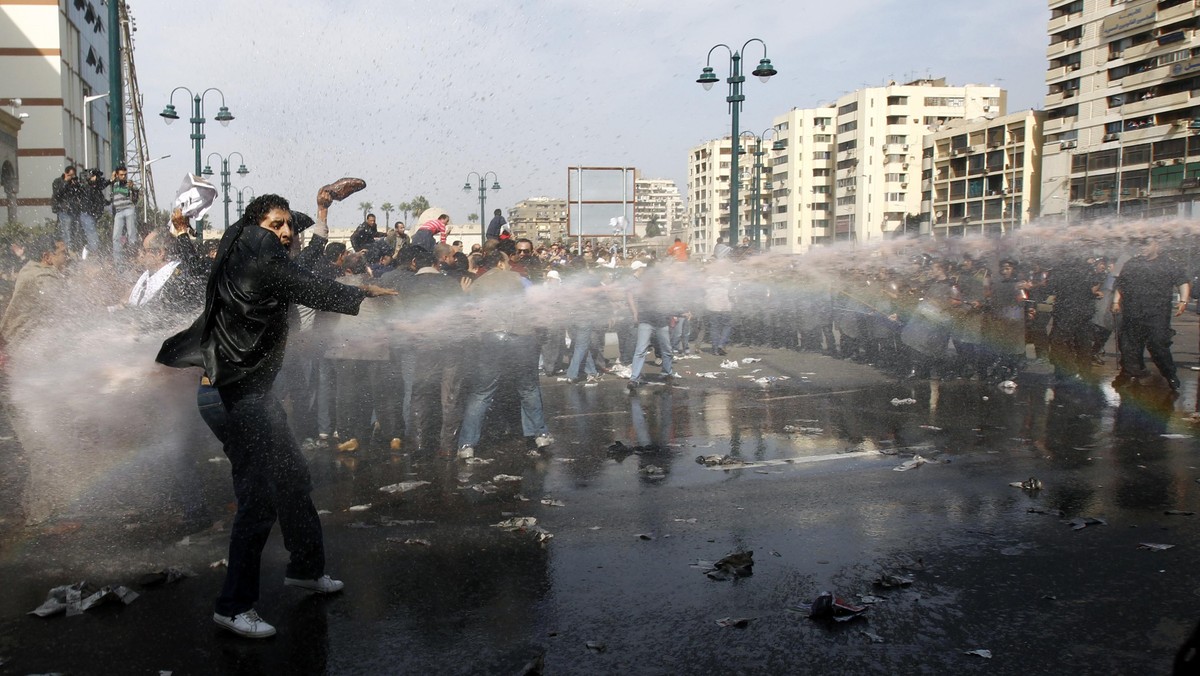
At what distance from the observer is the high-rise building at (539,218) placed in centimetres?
1991

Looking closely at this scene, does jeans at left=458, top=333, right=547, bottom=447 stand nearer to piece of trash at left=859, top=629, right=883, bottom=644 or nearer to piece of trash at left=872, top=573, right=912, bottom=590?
piece of trash at left=872, top=573, right=912, bottom=590

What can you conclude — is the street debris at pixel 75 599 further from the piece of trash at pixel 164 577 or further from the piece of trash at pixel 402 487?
the piece of trash at pixel 402 487

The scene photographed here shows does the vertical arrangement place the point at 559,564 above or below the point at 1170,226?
below

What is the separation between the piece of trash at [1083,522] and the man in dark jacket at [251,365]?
4600 millimetres

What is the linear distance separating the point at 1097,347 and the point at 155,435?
37.7ft

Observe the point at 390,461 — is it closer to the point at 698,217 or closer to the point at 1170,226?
the point at 1170,226

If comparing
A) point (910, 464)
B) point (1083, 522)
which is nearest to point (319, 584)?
point (1083, 522)

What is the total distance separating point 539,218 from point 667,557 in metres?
18.1

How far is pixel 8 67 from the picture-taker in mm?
38781

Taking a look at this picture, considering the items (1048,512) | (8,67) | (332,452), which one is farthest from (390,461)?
(8,67)

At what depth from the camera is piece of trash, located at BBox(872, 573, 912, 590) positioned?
461cm

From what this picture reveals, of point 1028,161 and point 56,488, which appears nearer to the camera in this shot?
point 56,488

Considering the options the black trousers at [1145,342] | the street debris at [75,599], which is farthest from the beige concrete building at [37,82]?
the black trousers at [1145,342]

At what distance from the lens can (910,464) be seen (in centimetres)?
753
